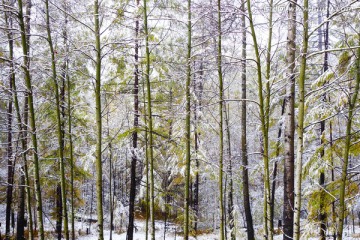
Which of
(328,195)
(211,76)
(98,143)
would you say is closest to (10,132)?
(98,143)

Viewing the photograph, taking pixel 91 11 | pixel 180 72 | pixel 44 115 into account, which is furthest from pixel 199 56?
pixel 44 115

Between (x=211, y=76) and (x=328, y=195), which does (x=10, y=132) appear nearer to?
(x=211, y=76)

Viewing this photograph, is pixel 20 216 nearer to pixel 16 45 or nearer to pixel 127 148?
pixel 127 148

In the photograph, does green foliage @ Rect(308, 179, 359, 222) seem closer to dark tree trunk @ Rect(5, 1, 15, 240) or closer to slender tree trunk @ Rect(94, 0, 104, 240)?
slender tree trunk @ Rect(94, 0, 104, 240)

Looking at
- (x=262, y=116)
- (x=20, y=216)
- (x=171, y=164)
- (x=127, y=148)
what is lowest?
(x=20, y=216)

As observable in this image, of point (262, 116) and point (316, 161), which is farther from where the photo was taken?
point (316, 161)

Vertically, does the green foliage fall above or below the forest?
below

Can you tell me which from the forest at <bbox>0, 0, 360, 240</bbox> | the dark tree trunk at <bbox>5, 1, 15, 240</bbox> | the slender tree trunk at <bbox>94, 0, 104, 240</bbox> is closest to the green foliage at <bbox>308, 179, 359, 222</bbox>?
the forest at <bbox>0, 0, 360, 240</bbox>

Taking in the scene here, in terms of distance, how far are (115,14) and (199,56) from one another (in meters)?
2.03

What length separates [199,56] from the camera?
618 centimetres

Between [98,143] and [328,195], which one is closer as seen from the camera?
[98,143]

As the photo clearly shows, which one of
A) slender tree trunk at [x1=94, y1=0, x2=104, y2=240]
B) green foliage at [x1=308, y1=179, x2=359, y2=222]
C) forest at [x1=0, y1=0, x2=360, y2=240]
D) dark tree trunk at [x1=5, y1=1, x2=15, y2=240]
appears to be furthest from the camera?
dark tree trunk at [x1=5, y1=1, x2=15, y2=240]

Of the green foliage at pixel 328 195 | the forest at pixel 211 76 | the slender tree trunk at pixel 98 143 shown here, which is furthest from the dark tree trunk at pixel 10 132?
the green foliage at pixel 328 195

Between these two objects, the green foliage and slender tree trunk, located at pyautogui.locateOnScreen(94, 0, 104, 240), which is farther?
the green foliage
